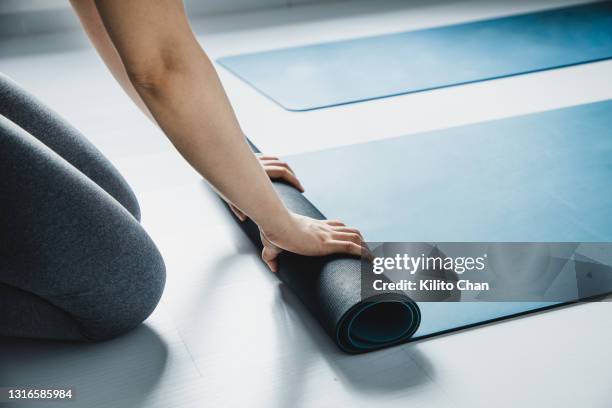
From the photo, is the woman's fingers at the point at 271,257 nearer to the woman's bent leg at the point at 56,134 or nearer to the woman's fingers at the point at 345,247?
the woman's fingers at the point at 345,247

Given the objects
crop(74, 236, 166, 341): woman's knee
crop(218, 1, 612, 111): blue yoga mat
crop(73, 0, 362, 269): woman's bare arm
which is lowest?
crop(74, 236, 166, 341): woman's knee

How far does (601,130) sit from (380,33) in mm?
1957

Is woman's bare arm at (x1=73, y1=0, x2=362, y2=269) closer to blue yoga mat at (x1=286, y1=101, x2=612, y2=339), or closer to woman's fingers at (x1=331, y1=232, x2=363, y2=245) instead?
woman's fingers at (x1=331, y1=232, x2=363, y2=245)

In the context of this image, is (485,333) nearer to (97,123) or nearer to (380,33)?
(97,123)

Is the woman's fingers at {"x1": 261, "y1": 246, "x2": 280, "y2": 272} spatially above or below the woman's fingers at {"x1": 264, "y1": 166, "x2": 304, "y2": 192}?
below

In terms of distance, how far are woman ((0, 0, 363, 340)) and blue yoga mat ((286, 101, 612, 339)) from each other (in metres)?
0.41

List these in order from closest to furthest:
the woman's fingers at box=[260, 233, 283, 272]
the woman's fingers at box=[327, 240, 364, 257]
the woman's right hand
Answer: the woman's right hand, the woman's fingers at box=[327, 240, 364, 257], the woman's fingers at box=[260, 233, 283, 272]

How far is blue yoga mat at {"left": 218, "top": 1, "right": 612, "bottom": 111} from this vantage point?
11.5ft

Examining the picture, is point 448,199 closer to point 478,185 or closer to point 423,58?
point 478,185

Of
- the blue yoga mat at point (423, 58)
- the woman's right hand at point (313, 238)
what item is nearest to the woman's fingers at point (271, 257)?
the woman's right hand at point (313, 238)

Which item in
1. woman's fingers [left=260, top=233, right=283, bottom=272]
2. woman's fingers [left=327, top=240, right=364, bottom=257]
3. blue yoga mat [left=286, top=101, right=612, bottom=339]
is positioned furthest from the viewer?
blue yoga mat [left=286, top=101, right=612, bottom=339]

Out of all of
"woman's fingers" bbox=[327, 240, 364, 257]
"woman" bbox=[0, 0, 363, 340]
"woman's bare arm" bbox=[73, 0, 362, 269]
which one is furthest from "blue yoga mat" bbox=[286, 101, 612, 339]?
"woman's bare arm" bbox=[73, 0, 362, 269]

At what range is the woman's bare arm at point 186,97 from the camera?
46.1 inches

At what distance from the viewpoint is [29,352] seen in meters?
1.78
